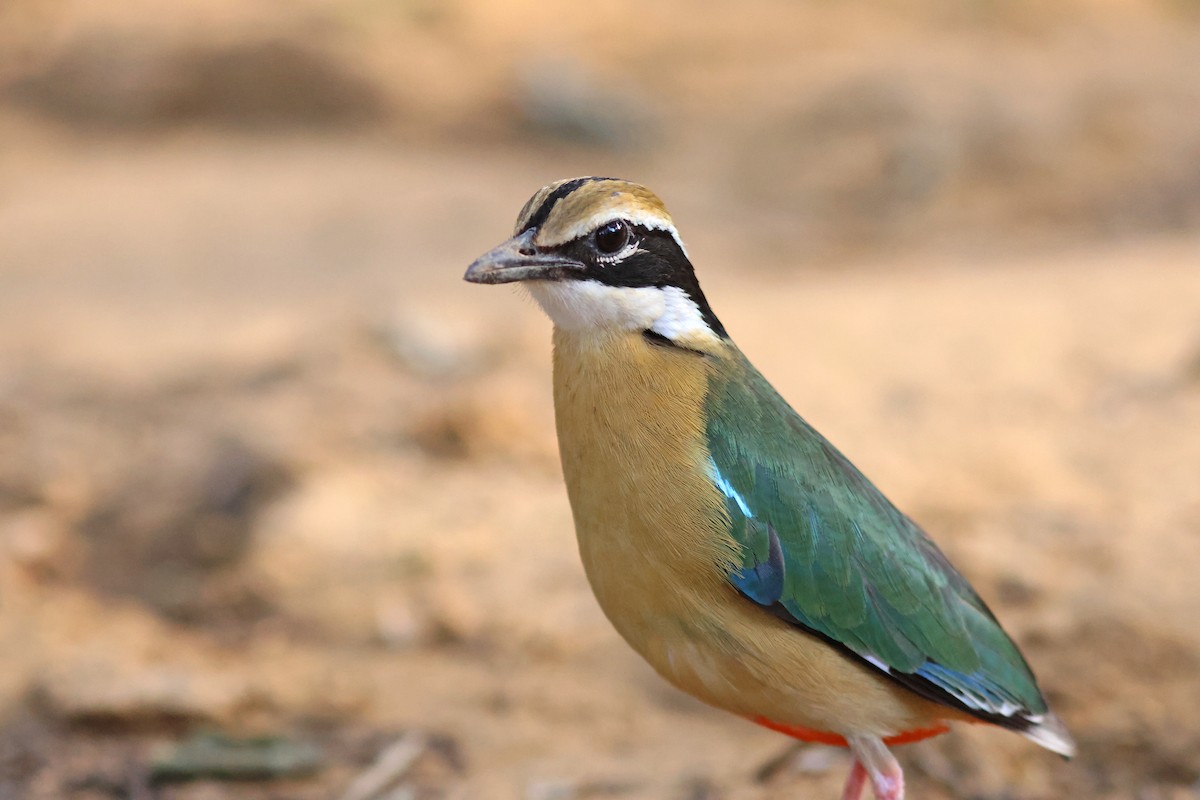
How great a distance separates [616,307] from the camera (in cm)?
406

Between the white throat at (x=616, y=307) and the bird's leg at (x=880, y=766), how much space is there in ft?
4.39

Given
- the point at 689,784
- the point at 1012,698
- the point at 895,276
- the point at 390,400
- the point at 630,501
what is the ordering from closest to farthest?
1. the point at 630,501
2. the point at 1012,698
3. the point at 689,784
4. the point at 390,400
5. the point at 895,276

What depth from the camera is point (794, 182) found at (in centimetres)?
1430

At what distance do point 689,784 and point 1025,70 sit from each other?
39.5 feet

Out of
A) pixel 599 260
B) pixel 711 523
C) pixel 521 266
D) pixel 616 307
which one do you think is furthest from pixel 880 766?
pixel 521 266

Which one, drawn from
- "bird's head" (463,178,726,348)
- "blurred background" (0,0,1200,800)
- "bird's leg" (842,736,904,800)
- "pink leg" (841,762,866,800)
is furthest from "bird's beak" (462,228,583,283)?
"blurred background" (0,0,1200,800)

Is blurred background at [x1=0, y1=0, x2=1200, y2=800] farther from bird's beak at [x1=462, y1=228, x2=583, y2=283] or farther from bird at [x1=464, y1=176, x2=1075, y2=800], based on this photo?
bird's beak at [x1=462, y1=228, x2=583, y2=283]

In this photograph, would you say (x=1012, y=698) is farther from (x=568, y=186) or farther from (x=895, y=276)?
(x=895, y=276)

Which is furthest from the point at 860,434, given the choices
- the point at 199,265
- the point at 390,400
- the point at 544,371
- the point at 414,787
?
the point at 199,265

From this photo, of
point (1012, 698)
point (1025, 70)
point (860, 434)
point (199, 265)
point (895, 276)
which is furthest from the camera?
point (1025, 70)

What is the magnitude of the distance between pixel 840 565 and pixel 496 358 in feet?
17.0

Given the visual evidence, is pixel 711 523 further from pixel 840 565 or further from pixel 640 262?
pixel 640 262

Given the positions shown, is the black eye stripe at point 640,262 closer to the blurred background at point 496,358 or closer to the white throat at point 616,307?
the white throat at point 616,307

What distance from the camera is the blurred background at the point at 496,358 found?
531cm
